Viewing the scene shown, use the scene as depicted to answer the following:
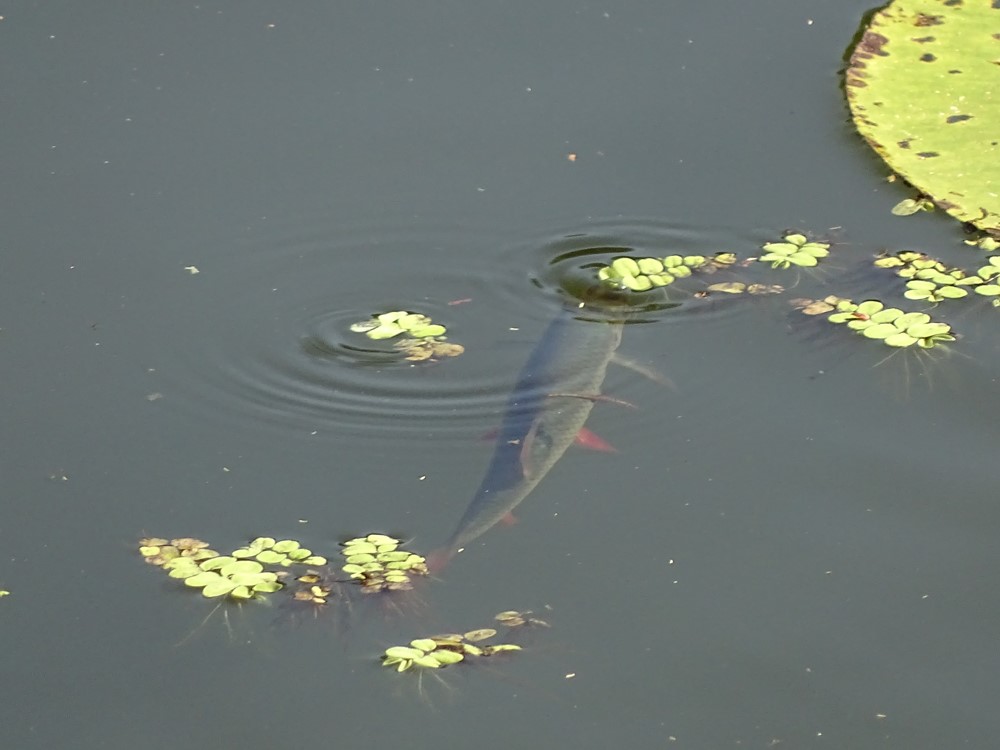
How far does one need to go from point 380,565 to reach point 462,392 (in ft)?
2.37

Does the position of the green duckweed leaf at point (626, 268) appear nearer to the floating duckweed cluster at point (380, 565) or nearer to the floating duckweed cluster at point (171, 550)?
the floating duckweed cluster at point (380, 565)

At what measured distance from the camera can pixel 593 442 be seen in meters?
3.41

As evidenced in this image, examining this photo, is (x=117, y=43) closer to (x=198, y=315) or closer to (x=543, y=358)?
(x=198, y=315)

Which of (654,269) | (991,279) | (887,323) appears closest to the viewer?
(887,323)

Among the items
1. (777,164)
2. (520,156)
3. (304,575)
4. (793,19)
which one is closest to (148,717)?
(304,575)

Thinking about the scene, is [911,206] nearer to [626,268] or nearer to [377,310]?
[626,268]

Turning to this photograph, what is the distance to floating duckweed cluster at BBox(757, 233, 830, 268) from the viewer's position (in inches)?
155

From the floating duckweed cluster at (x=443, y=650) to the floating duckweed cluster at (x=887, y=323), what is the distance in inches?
61.3

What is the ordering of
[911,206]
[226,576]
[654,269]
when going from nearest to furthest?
1. [226,576]
2. [654,269]
3. [911,206]

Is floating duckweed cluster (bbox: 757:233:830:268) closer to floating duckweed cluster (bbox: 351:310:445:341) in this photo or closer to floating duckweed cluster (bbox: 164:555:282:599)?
floating duckweed cluster (bbox: 351:310:445:341)

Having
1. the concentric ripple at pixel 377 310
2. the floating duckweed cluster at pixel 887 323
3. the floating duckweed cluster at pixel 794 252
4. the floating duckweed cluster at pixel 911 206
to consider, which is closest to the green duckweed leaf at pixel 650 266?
the concentric ripple at pixel 377 310

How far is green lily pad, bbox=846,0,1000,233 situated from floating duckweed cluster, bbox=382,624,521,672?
7.17ft

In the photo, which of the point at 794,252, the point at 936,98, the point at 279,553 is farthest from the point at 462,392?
the point at 936,98

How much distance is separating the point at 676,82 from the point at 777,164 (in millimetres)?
579
